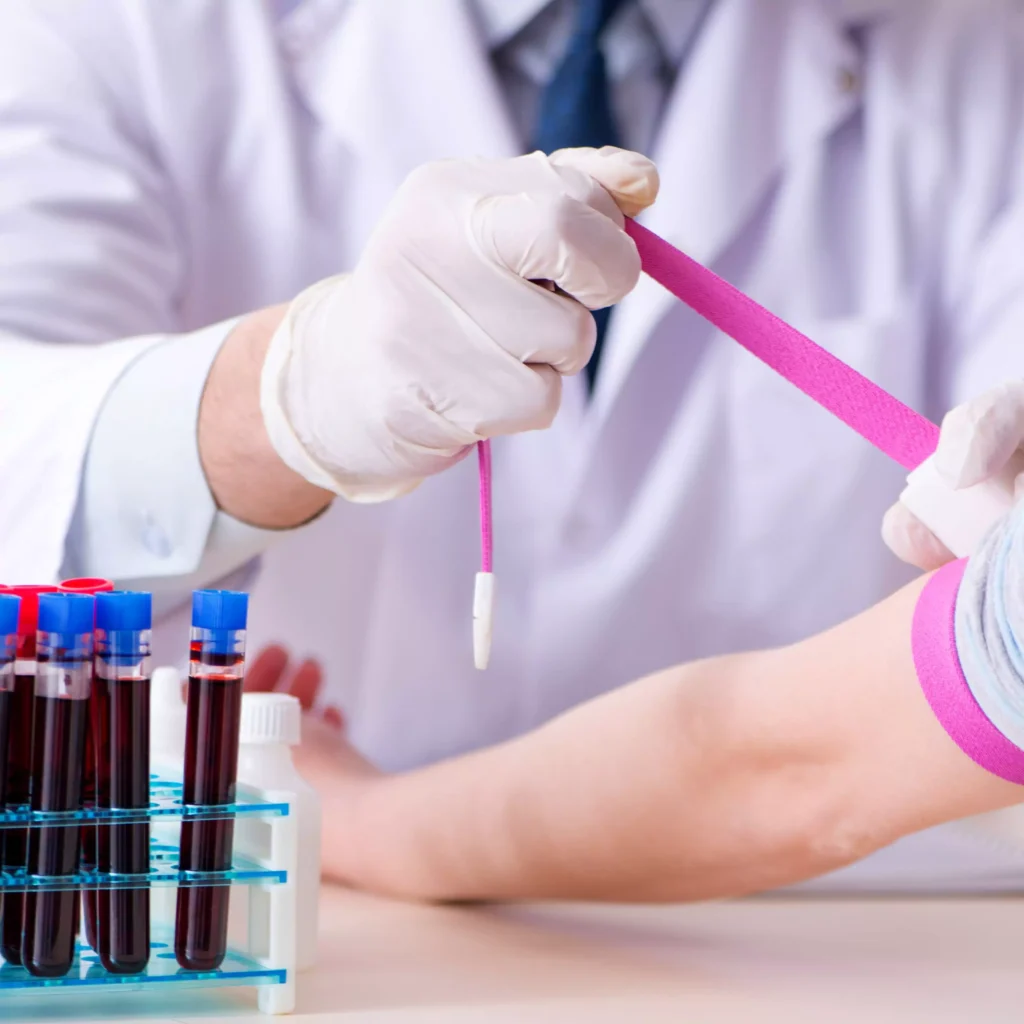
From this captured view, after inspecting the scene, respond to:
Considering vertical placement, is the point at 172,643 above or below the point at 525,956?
above

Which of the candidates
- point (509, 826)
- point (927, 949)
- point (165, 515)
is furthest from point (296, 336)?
point (927, 949)

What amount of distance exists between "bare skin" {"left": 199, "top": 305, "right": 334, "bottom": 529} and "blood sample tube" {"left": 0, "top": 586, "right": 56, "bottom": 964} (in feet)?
1.25

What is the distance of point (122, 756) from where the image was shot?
69cm

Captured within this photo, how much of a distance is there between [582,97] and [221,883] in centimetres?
98

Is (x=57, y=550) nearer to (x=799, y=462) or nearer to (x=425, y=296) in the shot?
(x=425, y=296)

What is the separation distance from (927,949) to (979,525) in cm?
34

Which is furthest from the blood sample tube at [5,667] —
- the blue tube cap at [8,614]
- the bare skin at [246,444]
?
the bare skin at [246,444]

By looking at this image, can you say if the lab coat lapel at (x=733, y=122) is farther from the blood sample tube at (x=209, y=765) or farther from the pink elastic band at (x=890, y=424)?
the blood sample tube at (x=209, y=765)

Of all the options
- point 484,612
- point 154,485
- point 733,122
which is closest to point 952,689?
point 484,612

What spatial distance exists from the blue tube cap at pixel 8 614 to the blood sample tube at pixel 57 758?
1 centimetres

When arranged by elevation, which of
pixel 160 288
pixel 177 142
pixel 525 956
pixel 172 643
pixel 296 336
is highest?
pixel 177 142

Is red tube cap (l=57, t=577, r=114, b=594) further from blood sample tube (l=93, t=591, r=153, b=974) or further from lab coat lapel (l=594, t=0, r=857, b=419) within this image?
lab coat lapel (l=594, t=0, r=857, b=419)

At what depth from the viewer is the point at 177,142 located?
4.56 ft

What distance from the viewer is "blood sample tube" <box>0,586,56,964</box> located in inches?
27.1
